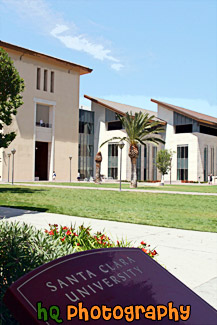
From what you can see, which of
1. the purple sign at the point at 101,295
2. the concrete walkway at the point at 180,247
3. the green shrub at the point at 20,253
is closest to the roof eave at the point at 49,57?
the concrete walkway at the point at 180,247

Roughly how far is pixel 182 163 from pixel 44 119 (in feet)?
85.7

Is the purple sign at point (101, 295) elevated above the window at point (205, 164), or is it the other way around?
the window at point (205, 164)

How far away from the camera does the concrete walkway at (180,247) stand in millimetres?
A: 5324

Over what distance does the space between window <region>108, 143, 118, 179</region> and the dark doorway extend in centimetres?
1249

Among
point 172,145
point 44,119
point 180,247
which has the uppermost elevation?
point 44,119

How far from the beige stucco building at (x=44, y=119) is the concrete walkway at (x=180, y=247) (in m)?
41.3

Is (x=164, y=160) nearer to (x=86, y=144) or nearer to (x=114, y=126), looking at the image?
(x=114, y=126)

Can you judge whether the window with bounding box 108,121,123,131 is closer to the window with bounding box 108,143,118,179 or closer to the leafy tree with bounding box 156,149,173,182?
the window with bounding box 108,143,118,179

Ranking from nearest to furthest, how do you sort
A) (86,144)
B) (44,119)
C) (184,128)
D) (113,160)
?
(44,119)
(113,160)
(86,144)
(184,128)

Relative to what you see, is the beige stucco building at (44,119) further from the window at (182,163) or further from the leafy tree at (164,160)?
the window at (182,163)

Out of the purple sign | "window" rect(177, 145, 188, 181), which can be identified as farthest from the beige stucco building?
the purple sign

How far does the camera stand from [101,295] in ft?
7.62

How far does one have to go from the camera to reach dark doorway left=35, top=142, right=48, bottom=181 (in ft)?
195

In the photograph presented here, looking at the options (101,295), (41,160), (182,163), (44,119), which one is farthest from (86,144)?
(101,295)
